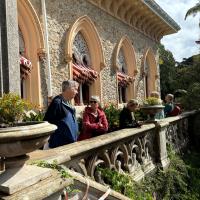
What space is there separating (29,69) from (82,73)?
2870mm

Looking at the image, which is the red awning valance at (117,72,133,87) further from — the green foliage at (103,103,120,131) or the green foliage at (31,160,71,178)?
the green foliage at (31,160,71,178)

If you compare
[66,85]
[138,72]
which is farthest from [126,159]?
[138,72]

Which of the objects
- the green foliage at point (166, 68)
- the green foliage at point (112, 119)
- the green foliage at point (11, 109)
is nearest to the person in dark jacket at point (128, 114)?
the green foliage at point (112, 119)

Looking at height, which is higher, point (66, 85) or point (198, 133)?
point (66, 85)

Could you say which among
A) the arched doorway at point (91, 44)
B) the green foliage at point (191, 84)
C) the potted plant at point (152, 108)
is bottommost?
the potted plant at point (152, 108)

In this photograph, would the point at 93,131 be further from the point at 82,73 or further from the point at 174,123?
the point at 82,73

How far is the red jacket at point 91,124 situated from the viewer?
537 cm

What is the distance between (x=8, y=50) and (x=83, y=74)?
5990 mm

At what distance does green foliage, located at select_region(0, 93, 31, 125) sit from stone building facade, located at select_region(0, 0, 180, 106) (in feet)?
24.7

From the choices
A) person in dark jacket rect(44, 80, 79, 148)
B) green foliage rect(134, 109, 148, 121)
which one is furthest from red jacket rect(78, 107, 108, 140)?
green foliage rect(134, 109, 148, 121)

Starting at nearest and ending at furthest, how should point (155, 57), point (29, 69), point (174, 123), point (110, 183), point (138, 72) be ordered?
point (110, 183) → point (174, 123) → point (29, 69) → point (138, 72) → point (155, 57)

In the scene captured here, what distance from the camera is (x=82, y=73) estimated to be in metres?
12.7

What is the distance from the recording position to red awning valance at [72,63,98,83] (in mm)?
12291

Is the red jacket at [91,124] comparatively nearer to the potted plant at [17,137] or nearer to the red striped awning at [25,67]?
the potted plant at [17,137]
